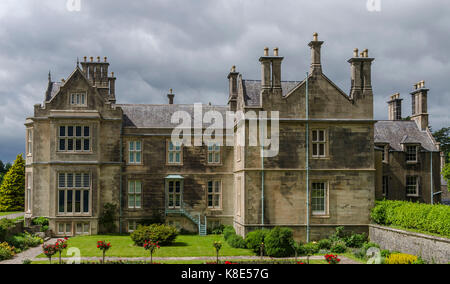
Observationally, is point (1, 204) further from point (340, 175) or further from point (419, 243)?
point (419, 243)

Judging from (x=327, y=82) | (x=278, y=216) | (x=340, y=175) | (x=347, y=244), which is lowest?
(x=347, y=244)

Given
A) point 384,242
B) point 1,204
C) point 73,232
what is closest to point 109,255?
point 73,232

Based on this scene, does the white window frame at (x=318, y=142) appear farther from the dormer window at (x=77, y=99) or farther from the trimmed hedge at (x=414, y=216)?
the dormer window at (x=77, y=99)

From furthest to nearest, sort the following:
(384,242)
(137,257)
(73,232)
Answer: (73,232) → (384,242) → (137,257)

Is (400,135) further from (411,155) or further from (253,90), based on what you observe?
(253,90)

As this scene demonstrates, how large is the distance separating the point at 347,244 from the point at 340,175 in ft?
14.7

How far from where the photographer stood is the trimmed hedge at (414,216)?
75.5 feet

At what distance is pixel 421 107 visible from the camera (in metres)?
41.1

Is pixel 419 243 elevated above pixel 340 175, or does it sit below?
below

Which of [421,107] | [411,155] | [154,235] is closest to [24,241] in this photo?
[154,235]

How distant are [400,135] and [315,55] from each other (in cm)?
1457

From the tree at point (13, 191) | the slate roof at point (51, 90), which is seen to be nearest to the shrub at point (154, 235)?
the slate roof at point (51, 90)

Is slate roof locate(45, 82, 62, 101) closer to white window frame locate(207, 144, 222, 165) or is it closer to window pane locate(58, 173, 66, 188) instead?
window pane locate(58, 173, 66, 188)
